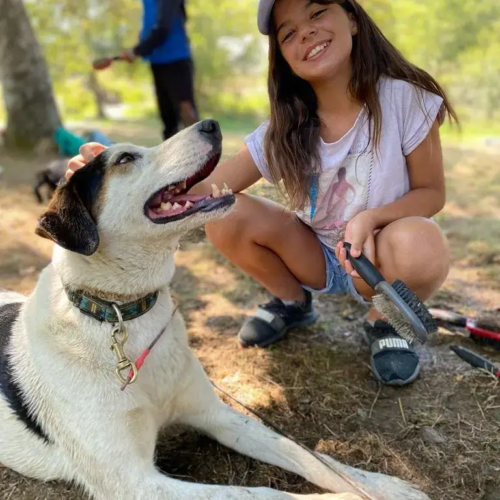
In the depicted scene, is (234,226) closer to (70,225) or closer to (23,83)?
(70,225)

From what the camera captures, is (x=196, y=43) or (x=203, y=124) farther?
(x=196, y=43)

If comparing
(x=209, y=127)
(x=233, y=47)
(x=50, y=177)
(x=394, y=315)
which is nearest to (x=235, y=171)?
(x=209, y=127)

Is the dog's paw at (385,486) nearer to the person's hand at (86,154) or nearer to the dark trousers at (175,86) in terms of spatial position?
the person's hand at (86,154)

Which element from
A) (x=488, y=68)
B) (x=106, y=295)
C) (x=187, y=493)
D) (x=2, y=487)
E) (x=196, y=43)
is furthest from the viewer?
(x=196, y=43)

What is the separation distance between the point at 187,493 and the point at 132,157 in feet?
4.10

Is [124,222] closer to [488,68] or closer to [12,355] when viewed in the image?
[12,355]

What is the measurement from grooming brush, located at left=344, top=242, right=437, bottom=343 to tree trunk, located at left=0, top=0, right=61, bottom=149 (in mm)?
6712

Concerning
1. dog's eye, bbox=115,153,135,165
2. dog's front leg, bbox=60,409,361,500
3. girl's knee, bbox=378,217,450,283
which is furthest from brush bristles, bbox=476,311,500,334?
dog's eye, bbox=115,153,135,165

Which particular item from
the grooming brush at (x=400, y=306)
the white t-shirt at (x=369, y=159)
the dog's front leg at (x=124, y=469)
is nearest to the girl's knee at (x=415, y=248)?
the white t-shirt at (x=369, y=159)

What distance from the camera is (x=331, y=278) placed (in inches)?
108

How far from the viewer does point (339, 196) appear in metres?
2.55

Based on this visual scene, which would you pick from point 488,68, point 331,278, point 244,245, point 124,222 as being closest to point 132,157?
point 124,222

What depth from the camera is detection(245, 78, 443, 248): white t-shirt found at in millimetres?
2373

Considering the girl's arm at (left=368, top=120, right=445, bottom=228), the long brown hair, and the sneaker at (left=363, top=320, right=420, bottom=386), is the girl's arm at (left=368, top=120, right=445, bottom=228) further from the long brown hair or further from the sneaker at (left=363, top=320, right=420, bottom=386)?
the sneaker at (left=363, top=320, right=420, bottom=386)
